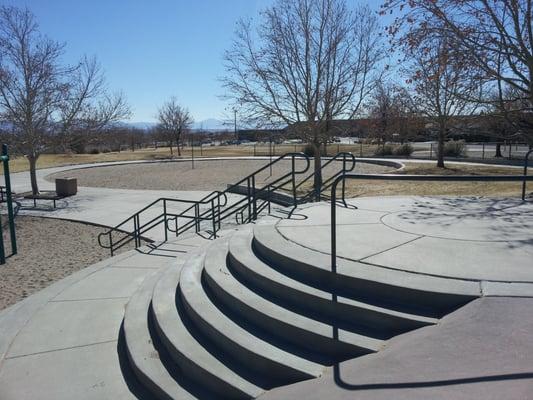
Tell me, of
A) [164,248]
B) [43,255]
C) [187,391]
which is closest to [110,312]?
[187,391]

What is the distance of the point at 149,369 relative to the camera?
3.79 metres

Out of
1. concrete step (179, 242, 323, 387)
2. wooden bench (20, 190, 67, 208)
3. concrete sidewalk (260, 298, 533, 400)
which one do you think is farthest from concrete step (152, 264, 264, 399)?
wooden bench (20, 190, 67, 208)

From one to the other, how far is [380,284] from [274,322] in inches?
37.5

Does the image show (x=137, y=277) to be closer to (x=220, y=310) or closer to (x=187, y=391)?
(x=220, y=310)

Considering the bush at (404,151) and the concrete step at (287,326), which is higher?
the bush at (404,151)

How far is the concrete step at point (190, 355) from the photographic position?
3275 mm

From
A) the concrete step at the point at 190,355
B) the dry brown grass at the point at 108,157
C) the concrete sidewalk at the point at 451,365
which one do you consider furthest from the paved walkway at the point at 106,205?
the dry brown grass at the point at 108,157

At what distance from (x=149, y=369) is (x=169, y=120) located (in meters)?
53.3

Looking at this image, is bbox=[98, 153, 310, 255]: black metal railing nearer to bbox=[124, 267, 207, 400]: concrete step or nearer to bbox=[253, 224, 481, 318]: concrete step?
bbox=[253, 224, 481, 318]: concrete step

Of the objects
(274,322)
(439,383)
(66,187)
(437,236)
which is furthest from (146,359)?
(66,187)

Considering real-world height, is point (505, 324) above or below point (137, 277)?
above

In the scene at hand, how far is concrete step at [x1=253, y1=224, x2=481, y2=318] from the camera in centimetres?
344

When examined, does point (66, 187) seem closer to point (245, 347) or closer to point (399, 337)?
point (245, 347)

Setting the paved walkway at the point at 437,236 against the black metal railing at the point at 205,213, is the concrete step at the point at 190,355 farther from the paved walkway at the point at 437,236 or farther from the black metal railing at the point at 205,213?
the black metal railing at the point at 205,213
